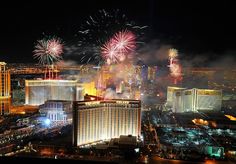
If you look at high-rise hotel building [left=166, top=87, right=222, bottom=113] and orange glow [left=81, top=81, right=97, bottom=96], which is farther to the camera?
orange glow [left=81, top=81, right=97, bottom=96]

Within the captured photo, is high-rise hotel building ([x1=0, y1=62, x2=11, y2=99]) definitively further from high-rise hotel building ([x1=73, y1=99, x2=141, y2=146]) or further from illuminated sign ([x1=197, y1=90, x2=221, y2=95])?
illuminated sign ([x1=197, y1=90, x2=221, y2=95])

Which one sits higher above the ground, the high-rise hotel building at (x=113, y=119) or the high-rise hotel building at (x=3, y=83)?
the high-rise hotel building at (x=3, y=83)

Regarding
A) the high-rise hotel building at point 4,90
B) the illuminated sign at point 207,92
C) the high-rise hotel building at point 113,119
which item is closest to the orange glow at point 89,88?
the high-rise hotel building at point 4,90

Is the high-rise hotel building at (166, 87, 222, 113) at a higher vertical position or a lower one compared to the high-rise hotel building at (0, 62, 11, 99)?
lower

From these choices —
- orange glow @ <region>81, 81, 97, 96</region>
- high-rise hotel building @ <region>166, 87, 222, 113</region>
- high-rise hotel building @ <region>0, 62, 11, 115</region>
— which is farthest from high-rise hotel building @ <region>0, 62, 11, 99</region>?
high-rise hotel building @ <region>166, 87, 222, 113</region>

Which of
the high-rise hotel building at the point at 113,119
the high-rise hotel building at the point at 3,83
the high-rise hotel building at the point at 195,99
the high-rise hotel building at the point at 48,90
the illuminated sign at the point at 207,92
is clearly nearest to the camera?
the high-rise hotel building at the point at 113,119

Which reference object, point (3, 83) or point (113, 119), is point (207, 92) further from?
point (3, 83)

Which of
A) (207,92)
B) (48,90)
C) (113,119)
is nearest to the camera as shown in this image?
(113,119)

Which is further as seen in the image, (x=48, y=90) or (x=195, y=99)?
(x=195, y=99)

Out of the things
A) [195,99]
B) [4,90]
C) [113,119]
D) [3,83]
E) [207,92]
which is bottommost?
[113,119]

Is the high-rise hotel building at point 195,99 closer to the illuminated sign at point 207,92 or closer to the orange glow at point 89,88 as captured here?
the illuminated sign at point 207,92

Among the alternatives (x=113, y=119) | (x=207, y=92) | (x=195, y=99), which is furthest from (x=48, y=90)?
(x=207, y=92)

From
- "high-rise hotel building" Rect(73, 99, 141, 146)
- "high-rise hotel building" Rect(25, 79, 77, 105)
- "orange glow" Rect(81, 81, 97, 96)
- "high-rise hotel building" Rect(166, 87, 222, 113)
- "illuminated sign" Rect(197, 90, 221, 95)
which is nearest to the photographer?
"high-rise hotel building" Rect(73, 99, 141, 146)
